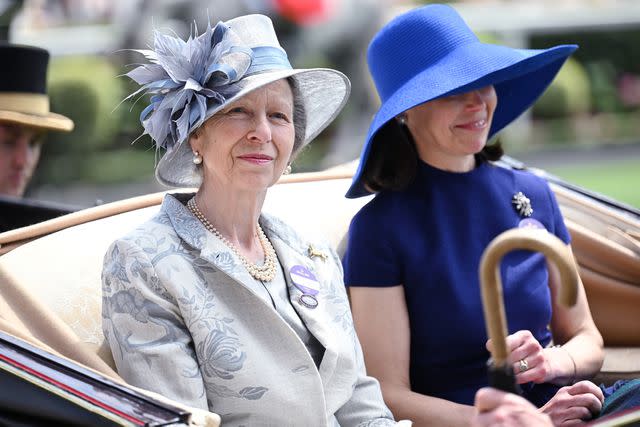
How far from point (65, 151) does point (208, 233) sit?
9.20m

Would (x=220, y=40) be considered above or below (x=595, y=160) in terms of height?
above

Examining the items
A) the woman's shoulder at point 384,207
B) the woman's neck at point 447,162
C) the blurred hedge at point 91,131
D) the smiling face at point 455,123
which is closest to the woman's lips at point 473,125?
the smiling face at point 455,123

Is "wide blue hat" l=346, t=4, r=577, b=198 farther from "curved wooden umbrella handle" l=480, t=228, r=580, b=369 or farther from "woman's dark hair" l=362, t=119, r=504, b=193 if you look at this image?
"curved wooden umbrella handle" l=480, t=228, r=580, b=369

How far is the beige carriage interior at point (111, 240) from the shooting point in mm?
2461

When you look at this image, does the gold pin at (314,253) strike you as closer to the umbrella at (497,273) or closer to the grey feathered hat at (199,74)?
the grey feathered hat at (199,74)

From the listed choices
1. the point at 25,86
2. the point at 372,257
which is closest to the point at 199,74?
the point at 372,257

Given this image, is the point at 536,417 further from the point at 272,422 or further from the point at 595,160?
the point at 595,160

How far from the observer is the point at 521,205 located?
2.90 meters

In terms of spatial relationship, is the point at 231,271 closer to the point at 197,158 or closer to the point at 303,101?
the point at 197,158

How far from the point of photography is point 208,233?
2.39 meters

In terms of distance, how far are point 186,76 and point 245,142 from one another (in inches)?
7.2

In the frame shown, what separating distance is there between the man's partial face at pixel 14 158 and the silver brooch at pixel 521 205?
1.71 m

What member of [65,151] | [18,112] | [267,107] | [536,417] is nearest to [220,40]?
[267,107]

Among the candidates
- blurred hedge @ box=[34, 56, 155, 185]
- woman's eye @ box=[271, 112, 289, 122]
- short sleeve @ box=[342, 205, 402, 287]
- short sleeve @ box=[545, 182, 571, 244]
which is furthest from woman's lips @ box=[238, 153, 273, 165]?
blurred hedge @ box=[34, 56, 155, 185]
